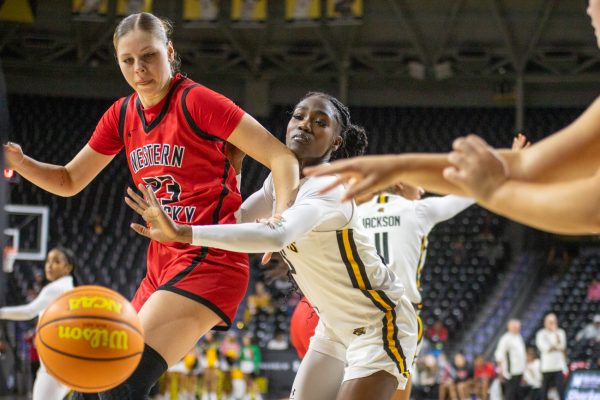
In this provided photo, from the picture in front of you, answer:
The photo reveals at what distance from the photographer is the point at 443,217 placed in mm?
5199

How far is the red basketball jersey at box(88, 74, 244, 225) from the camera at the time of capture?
3561mm

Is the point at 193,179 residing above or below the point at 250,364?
above

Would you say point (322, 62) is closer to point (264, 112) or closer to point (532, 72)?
point (264, 112)

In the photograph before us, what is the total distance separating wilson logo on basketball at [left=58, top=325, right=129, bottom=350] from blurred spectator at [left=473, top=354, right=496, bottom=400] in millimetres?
10850

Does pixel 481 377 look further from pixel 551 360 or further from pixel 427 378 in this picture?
pixel 551 360

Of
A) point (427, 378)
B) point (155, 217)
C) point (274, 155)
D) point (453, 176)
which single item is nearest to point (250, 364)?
point (427, 378)

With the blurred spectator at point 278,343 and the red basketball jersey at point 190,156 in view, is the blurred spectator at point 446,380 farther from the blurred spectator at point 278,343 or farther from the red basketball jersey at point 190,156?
the red basketball jersey at point 190,156

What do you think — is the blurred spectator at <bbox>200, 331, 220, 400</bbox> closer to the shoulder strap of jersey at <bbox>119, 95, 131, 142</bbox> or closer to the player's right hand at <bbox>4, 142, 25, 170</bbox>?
the player's right hand at <bbox>4, 142, 25, 170</bbox>

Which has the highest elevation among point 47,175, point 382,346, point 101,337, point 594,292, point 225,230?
point 47,175

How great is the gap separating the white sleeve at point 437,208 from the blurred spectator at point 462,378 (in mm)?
8470

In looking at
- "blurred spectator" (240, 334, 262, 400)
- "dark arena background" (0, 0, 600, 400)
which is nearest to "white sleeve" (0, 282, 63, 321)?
"blurred spectator" (240, 334, 262, 400)

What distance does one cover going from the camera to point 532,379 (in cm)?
1287

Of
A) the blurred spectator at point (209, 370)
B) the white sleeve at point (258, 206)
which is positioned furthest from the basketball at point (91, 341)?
the blurred spectator at point (209, 370)

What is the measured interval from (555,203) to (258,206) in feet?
6.88
